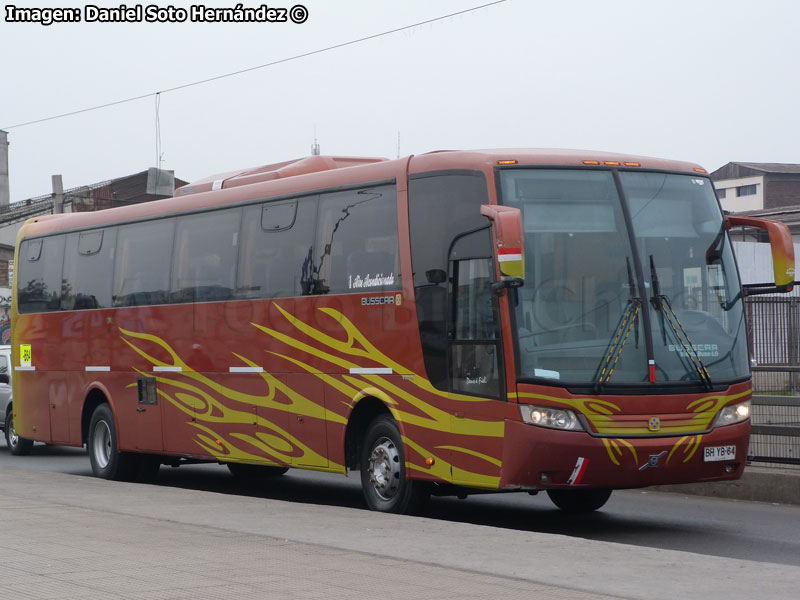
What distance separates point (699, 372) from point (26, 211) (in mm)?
55123

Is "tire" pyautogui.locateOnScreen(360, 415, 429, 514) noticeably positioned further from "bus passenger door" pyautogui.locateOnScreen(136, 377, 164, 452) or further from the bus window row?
"bus passenger door" pyautogui.locateOnScreen(136, 377, 164, 452)

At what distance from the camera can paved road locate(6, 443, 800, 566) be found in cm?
1054

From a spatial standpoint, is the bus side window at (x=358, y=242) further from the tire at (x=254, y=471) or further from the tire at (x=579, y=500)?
the tire at (x=254, y=471)

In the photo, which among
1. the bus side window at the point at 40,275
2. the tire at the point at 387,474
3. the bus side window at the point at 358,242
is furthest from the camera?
the bus side window at the point at 40,275

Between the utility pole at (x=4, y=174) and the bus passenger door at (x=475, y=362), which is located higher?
the utility pole at (x=4, y=174)

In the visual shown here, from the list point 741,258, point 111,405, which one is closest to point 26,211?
point 741,258

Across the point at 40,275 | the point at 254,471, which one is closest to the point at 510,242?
the point at 254,471

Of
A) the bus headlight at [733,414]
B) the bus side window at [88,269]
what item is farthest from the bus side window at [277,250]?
the bus headlight at [733,414]

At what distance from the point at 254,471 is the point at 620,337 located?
8.31 metres

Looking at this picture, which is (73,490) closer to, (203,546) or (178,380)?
(178,380)

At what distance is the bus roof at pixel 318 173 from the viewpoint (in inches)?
447

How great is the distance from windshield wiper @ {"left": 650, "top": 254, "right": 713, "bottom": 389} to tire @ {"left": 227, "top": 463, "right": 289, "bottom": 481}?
791cm

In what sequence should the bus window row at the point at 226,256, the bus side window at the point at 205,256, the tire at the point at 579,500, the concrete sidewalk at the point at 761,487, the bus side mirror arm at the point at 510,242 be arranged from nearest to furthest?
the bus side mirror arm at the point at 510,242 < the bus window row at the point at 226,256 < the tire at the point at 579,500 < the concrete sidewalk at the point at 761,487 < the bus side window at the point at 205,256

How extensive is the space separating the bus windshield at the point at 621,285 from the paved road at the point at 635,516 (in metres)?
1.39
